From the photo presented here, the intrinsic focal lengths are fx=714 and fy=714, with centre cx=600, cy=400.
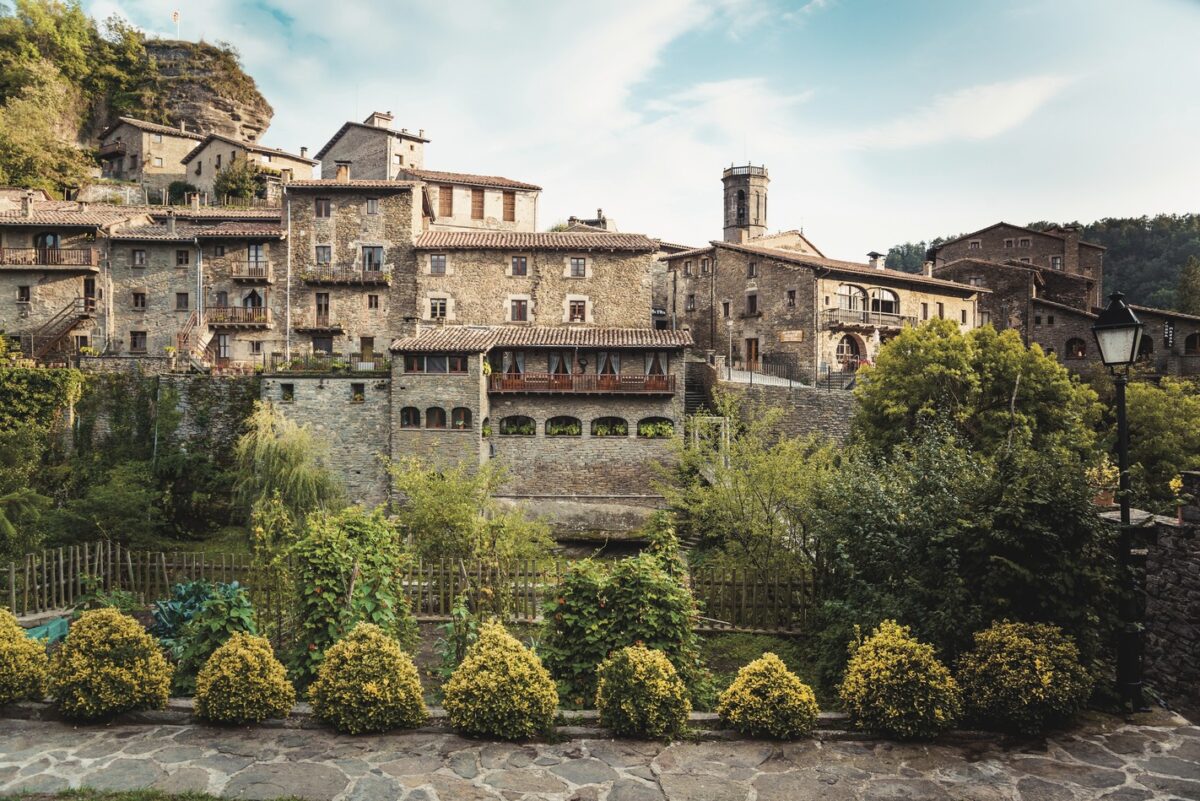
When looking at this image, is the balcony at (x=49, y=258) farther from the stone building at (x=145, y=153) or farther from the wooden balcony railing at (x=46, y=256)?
the stone building at (x=145, y=153)

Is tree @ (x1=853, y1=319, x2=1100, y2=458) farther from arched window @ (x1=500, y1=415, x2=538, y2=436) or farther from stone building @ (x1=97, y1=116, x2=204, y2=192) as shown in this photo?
stone building @ (x1=97, y1=116, x2=204, y2=192)

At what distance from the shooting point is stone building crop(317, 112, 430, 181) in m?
49.3

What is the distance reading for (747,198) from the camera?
6319cm

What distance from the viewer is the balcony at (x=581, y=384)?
1238 inches

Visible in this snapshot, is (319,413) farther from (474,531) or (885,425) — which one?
(885,425)

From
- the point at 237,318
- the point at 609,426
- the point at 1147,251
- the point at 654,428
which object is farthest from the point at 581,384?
the point at 1147,251

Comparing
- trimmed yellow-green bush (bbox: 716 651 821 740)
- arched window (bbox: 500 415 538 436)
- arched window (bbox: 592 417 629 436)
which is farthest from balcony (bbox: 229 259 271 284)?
trimmed yellow-green bush (bbox: 716 651 821 740)

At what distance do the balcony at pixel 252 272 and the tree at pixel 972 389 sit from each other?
2914cm

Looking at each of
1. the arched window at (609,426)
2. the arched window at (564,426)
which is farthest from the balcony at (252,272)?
the arched window at (609,426)

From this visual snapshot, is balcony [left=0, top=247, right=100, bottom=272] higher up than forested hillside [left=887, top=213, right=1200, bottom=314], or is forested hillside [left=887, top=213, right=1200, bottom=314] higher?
forested hillside [left=887, top=213, right=1200, bottom=314]

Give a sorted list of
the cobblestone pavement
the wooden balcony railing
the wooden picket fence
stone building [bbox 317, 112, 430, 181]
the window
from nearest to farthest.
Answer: the cobblestone pavement → the wooden picket fence → the wooden balcony railing → the window → stone building [bbox 317, 112, 430, 181]

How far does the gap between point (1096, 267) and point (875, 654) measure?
5955cm

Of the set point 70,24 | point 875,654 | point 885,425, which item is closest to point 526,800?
point 875,654

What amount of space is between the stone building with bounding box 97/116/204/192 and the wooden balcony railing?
67.6 feet
